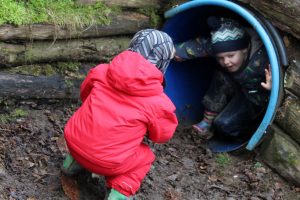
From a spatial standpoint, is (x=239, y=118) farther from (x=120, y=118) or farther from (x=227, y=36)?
(x=120, y=118)

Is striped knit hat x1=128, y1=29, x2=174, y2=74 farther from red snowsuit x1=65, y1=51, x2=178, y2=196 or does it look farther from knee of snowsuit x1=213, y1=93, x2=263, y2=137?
knee of snowsuit x1=213, y1=93, x2=263, y2=137

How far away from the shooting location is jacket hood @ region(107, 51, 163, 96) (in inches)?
123

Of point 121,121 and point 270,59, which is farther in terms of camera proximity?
point 270,59

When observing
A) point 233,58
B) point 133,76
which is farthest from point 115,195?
point 233,58

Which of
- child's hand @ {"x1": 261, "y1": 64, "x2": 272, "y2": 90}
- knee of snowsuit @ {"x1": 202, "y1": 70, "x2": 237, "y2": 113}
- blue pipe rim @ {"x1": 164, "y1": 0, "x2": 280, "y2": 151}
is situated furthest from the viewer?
knee of snowsuit @ {"x1": 202, "y1": 70, "x2": 237, "y2": 113}

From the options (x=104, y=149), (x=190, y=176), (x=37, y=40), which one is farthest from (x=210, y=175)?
(x=37, y=40)

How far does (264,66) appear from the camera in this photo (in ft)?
14.6

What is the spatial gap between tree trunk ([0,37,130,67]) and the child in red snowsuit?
1067mm

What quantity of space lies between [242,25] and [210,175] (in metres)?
1.41

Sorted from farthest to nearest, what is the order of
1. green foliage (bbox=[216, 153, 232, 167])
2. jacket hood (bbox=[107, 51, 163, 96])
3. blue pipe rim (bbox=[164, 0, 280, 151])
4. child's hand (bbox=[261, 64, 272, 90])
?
green foliage (bbox=[216, 153, 232, 167]), child's hand (bbox=[261, 64, 272, 90]), blue pipe rim (bbox=[164, 0, 280, 151]), jacket hood (bbox=[107, 51, 163, 96])

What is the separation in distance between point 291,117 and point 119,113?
5.30 feet

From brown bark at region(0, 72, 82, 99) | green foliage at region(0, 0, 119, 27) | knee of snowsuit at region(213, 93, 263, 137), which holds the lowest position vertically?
knee of snowsuit at region(213, 93, 263, 137)

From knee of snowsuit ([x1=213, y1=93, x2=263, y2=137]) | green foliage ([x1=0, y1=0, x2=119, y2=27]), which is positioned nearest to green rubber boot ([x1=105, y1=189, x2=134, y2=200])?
green foliage ([x1=0, y1=0, x2=119, y2=27])

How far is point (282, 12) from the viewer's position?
13.2 feet
